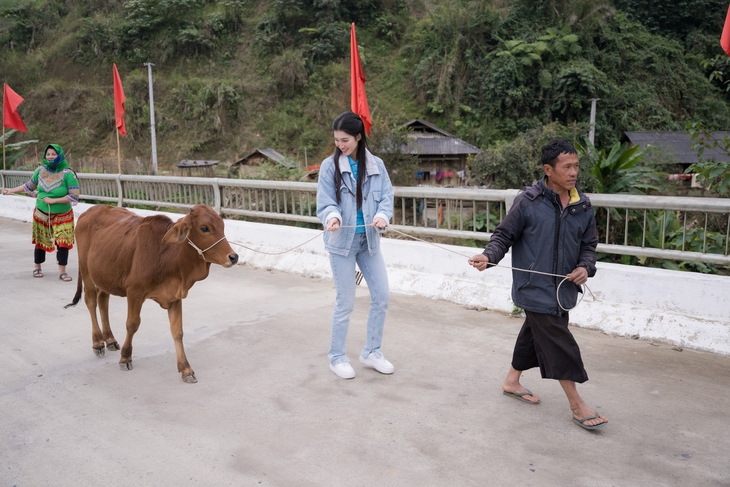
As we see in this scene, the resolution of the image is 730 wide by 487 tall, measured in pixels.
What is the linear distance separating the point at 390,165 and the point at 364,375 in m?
18.3

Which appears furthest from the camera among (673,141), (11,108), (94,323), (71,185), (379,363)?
(673,141)

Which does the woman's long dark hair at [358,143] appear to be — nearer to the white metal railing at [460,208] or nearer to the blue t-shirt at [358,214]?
the blue t-shirt at [358,214]

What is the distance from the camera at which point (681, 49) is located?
4544cm

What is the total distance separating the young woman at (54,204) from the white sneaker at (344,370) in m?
5.20

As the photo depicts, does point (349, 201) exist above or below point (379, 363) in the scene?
above

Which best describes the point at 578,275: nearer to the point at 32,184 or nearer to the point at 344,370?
the point at 344,370

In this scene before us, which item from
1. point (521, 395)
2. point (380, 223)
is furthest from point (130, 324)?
point (521, 395)

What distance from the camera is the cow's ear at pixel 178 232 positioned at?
4.55 meters

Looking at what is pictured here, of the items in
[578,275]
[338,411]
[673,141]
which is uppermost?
[673,141]

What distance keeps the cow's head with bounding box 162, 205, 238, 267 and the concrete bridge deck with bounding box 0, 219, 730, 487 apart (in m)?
0.99

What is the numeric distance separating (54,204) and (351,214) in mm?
5489

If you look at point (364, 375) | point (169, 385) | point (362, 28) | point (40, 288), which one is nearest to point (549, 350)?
point (364, 375)

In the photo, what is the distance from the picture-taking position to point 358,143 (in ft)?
15.6

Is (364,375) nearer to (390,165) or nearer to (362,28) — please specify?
(390,165)
